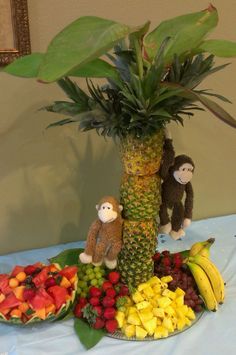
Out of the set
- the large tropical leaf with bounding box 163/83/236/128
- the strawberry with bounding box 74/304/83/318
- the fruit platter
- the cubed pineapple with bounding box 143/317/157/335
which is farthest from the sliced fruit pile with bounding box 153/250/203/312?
the large tropical leaf with bounding box 163/83/236/128

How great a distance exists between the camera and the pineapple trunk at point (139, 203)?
83 centimetres

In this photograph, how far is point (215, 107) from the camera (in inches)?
25.5

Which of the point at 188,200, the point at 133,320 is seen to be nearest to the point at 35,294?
the point at 133,320

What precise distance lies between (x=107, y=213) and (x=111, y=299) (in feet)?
0.63

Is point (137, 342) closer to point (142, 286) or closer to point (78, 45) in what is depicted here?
point (142, 286)

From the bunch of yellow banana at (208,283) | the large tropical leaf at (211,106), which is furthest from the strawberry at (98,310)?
the large tropical leaf at (211,106)

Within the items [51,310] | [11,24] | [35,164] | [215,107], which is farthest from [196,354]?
[11,24]

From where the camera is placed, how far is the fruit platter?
2.69 ft

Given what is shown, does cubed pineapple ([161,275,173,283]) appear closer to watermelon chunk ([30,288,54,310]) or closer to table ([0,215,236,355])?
table ([0,215,236,355])

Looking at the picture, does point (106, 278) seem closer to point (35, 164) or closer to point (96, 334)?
point (96, 334)

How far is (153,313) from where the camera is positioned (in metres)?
0.86

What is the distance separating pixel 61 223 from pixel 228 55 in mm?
703

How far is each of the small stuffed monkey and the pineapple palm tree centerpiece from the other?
0.02 meters

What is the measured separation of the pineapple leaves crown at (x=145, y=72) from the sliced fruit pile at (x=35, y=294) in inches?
A: 13.3
